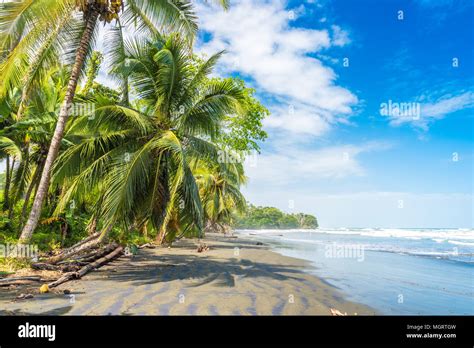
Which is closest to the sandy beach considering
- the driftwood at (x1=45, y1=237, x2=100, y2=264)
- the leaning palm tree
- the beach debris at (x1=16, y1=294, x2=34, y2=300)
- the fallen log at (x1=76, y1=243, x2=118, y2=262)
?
the beach debris at (x1=16, y1=294, x2=34, y2=300)

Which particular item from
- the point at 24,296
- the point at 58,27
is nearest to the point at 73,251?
the point at 24,296

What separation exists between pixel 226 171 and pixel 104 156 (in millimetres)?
4407

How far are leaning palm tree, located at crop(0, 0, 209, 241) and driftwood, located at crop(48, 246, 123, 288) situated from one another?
204 centimetres

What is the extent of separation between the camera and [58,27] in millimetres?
10328

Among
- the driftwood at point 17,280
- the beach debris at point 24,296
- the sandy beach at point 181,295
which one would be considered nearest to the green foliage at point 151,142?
the sandy beach at point 181,295

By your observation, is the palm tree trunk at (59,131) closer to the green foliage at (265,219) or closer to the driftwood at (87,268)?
the driftwood at (87,268)

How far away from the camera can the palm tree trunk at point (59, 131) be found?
9.51 metres

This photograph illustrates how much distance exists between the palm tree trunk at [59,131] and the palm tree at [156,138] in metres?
0.62

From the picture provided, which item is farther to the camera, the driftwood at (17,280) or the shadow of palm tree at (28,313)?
the driftwood at (17,280)

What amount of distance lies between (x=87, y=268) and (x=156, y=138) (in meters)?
4.68

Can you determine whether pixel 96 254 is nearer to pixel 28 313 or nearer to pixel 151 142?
pixel 151 142

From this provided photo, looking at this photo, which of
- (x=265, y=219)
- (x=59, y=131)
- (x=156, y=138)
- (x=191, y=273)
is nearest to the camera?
(x=59, y=131)

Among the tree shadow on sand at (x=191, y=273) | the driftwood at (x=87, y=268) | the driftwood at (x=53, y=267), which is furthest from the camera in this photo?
the tree shadow on sand at (x=191, y=273)

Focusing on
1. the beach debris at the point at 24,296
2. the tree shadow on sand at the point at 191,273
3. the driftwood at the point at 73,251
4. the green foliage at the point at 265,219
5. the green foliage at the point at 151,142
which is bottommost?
the green foliage at the point at 265,219
